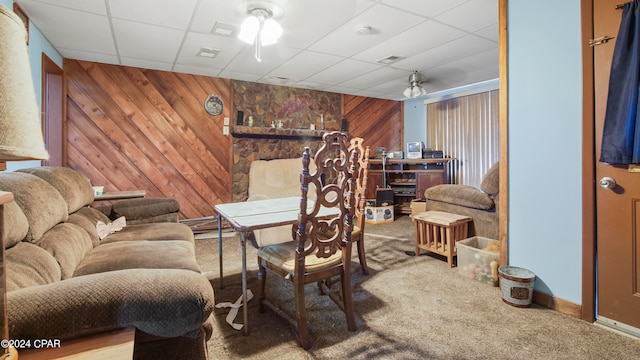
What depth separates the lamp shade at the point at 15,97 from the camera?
1.57ft

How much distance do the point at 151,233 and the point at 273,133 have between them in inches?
113

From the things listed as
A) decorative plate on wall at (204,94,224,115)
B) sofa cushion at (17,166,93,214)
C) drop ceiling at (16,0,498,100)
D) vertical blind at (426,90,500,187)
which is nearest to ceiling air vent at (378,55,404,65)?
drop ceiling at (16,0,498,100)

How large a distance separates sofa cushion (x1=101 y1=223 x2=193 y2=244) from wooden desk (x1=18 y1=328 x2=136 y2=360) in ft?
4.69

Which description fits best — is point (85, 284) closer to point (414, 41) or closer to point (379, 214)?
point (414, 41)

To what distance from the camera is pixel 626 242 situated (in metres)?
1.72

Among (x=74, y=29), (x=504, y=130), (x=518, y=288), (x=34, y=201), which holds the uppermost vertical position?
(x=74, y=29)

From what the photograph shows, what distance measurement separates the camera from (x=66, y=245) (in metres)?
1.57

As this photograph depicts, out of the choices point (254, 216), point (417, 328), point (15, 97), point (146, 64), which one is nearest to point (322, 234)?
point (254, 216)

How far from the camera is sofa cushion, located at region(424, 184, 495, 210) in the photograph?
2984 mm

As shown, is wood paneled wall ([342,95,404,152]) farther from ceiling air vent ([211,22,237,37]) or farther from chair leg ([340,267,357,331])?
→ chair leg ([340,267,357,331])

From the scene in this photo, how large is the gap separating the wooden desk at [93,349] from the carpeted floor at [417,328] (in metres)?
0.89

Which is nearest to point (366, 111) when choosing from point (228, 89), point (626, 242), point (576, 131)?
point (228, 89)

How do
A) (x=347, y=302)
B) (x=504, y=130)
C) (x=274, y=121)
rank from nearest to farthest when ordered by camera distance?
(x=347, y=302) → (x=504, y=130) → (x=274, y=121)

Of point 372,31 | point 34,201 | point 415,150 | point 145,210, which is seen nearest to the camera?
point 34,201
